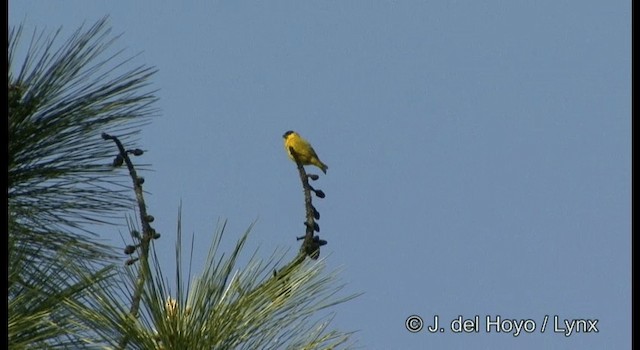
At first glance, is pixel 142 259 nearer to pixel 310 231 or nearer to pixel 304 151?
pixel 310 231

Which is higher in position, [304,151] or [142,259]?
[304,151]

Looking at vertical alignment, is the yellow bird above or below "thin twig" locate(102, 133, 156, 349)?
above

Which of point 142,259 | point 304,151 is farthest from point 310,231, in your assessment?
A: point 304,151

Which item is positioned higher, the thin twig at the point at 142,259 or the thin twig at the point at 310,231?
the thin twig at the point at 310,231

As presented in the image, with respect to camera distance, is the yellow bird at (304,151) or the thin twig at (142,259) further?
the yellow bird at (304,151)

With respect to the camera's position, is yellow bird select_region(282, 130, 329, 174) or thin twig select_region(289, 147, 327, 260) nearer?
thin twig select_region(289, 147, 327, 260)

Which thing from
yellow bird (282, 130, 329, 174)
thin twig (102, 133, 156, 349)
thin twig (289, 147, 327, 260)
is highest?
yellow bird (282, 130, 329, 174)

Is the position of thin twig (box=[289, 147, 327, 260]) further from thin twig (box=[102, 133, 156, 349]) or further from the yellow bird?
the yellow bird

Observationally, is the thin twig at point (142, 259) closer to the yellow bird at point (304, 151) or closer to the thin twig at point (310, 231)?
the thin twig at point (310, 231)

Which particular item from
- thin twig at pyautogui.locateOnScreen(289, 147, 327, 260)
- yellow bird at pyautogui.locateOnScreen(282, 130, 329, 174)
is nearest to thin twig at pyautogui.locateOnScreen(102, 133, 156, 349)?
thin twig at pyautogui.locateOnScreen(289, 147, 327, 260)

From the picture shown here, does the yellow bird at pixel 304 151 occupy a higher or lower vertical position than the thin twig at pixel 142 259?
higher

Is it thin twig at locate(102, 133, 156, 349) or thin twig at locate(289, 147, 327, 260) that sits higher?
thin twig at locate(289, 147, 327, 260)

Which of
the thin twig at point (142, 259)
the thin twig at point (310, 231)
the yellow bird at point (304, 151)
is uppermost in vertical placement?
the yellow bird at point (304, 151)

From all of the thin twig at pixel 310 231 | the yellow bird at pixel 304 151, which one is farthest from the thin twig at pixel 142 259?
the yellow bird at pixel 304 151
